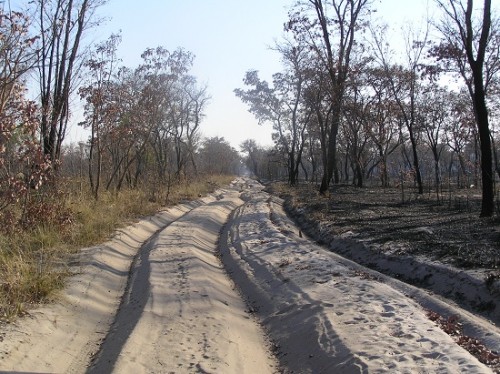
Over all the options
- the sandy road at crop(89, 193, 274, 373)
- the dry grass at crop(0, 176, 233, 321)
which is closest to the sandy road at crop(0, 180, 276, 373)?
the sandy road at crop(89, 193, 274, 373)

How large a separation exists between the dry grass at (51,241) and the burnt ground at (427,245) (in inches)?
230

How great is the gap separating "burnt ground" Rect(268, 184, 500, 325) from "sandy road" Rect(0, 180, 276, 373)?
10.5 feet

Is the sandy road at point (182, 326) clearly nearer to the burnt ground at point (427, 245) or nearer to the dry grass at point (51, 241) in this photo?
the dry grass at point (51, 241)

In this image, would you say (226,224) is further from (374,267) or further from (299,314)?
(299,314)

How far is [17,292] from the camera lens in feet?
19.6

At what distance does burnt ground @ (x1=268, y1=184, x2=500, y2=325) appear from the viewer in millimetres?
6902

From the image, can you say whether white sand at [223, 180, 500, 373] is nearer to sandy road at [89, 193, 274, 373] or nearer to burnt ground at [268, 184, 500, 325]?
sandy road at [89, 193, 274, 373]

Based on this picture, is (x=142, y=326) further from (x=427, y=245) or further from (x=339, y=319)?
(x=427, y=245)

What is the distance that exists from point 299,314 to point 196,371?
2034 millimetres

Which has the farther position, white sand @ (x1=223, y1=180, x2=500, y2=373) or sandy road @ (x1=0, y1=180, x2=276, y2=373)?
sandy road @ (x1=0, y1=180, x2=276, y2=373)

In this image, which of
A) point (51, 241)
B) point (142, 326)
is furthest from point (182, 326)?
point (51, 241)

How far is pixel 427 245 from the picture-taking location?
31.0 feet

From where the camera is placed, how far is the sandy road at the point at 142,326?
4.65m

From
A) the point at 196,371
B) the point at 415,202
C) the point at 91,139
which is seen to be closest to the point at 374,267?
the point at 196,371
